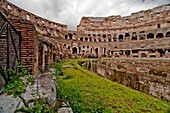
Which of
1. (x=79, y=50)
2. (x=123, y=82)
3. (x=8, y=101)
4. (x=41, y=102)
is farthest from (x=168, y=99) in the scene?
(x=79, y=50)

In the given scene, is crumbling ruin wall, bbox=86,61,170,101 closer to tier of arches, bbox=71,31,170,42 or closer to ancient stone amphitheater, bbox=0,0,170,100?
ancient stone amphitheater, bbox=0,0,170,100

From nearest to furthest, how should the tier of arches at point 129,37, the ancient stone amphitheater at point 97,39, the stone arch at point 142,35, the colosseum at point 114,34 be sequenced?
the ancient stone amphitheater at point 97,39 → the colosseum at point 114,34 → the tier of arches at point 129,37 → the stone arch at point 142,35

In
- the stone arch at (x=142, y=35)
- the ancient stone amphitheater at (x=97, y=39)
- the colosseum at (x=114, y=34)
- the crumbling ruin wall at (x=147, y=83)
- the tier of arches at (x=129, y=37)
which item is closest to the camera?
the ancient stone amphitheater at (x=97, y=39)

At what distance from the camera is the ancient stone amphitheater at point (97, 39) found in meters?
4.82

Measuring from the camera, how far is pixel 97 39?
162 feet

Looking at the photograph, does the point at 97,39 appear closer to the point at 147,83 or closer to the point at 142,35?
the point at 142,35

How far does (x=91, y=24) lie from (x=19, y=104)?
202 ft

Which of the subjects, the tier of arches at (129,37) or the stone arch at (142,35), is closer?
the tier of arches at (129,37)

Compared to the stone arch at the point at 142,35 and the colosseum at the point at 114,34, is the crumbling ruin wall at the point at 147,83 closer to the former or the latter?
the colosseum at the point at 114,34

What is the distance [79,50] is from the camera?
1593 inches

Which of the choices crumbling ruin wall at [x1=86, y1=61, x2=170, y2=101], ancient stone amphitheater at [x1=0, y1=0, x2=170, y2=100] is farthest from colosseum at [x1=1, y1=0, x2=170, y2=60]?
crumbling ruin wall at [x1=86, y1=61, x2=170, y2=101]

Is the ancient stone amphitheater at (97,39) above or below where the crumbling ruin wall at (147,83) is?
above

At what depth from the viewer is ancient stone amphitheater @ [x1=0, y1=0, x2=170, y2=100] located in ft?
15.8

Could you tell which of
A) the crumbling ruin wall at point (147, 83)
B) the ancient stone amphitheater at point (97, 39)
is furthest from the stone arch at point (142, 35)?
the crumbling ruin wall at point (147, 83)
